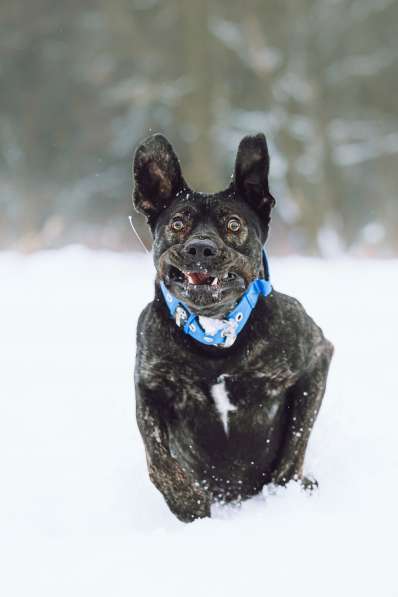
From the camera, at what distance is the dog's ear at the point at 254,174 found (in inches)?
151

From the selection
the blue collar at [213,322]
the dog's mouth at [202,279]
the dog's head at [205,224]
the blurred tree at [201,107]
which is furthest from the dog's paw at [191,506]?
the blurred tree at [201,107]

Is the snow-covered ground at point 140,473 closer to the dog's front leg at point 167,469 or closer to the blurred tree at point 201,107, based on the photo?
the dog's front leg at point 167,469

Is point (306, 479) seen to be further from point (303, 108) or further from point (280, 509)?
point (303, 108)

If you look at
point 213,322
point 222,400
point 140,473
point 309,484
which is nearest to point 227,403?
point 222,400

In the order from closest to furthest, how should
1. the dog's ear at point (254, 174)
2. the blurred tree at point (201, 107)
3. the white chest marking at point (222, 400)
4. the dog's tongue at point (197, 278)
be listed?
the dog's tongue at point (197, 278)
the white chest marking at point (222, 400)
the dog's ear at point (254, 174)
the blurred tree at point (201, 107)

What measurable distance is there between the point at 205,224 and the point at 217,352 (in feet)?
1.70

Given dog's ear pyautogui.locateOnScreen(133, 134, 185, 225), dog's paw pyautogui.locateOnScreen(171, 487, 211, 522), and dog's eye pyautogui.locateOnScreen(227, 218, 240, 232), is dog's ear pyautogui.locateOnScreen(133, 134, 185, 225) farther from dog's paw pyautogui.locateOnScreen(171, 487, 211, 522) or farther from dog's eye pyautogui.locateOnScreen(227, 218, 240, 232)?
dog's paw pyautogui.locateOnScreen(171, 487, 211, 522)

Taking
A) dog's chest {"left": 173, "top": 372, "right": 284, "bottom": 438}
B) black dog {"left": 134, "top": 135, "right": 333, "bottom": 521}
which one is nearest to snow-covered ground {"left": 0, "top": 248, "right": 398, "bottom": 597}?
black dog {"left": 134, "top": 135, "right": 333, "bottom": 521}

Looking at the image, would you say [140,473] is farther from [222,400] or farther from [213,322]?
[213,322]

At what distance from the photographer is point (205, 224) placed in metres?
3.62

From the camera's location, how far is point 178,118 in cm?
1802

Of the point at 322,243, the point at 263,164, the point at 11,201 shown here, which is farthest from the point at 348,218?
the point at 263,164

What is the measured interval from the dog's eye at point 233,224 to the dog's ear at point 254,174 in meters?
0.23

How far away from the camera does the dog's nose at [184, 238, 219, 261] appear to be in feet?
11.0
